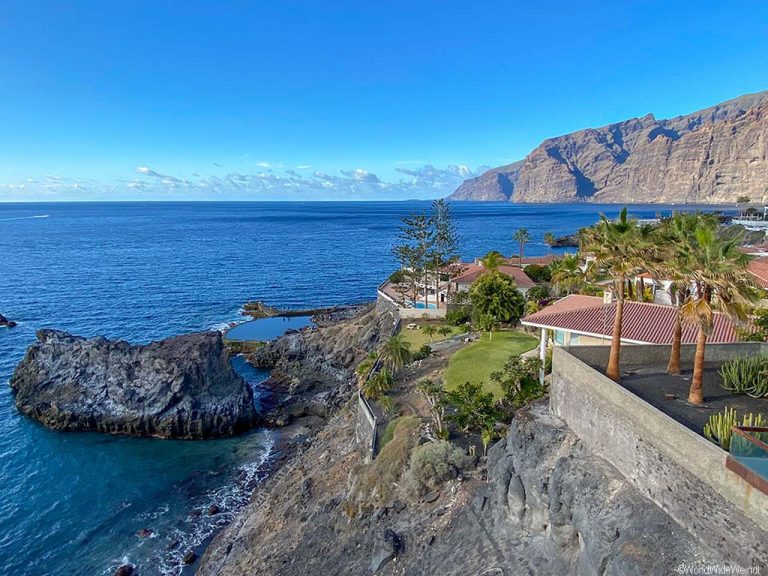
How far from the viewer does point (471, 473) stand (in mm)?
19406

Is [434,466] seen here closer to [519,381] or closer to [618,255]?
[519,381]

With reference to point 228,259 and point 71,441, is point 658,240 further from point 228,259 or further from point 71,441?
point 228,259

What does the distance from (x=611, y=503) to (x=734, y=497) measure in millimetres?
3250

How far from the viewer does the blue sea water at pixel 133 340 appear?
2456 centimetres

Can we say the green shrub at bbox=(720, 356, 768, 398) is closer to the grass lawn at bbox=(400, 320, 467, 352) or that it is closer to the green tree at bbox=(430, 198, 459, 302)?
the grass lawn at bbox=(400, 320, 467, 352)

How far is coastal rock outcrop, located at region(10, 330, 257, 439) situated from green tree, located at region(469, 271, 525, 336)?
1804 centimetres

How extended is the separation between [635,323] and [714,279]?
8.79m

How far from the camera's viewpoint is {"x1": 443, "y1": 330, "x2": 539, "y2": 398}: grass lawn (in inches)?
1051

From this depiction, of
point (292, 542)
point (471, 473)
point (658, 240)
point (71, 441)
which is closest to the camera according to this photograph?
point (658, 240)

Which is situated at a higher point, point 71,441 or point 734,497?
point 734,497

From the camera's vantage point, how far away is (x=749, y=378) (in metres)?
15.4

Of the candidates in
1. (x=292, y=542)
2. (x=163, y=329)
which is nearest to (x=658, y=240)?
(x=292, y=542)

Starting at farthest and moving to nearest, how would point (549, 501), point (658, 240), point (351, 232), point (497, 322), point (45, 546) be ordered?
point (351, 232), point (497, 322), point (45, 546), point (658, 240), point (549, 501)

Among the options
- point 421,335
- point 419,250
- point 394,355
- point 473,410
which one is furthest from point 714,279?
point 419,250
